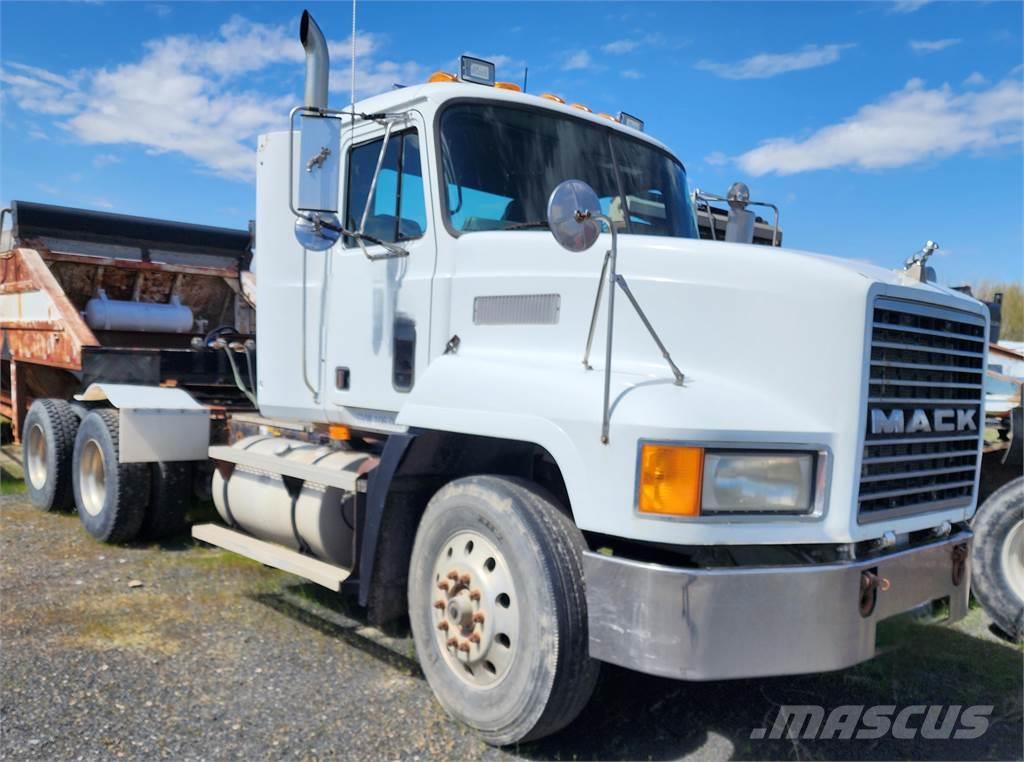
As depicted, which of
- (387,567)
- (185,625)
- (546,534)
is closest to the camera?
(546,534)

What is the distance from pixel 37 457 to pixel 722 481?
20.9ft

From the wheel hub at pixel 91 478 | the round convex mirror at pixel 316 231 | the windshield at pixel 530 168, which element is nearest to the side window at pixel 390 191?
the windshield at pixel 530 168

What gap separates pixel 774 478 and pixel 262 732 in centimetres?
219

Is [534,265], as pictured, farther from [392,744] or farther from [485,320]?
[392,744]

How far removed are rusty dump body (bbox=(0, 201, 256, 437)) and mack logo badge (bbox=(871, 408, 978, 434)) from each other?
474 centimetres

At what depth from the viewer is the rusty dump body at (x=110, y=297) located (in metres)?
6.82

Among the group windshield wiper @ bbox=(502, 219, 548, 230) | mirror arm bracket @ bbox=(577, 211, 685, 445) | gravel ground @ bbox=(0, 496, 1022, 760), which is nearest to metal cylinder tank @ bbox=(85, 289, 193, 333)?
gravel ground @ bbox=(0, 496, 1022, 760)

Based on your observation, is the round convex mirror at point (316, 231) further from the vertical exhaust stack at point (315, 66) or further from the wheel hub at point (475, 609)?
the wheel hub at point (475, 609)

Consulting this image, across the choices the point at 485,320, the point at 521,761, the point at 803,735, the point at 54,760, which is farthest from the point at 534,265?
the point at 54,760

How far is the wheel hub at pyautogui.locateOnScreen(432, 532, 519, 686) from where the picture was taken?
3270mm

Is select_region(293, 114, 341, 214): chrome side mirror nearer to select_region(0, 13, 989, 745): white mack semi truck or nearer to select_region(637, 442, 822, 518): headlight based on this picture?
select_region(0, 13, 989, 745): white mack semi truck

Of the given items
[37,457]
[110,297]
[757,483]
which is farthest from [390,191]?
[110,297]

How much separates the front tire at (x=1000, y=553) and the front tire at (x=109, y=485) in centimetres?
538

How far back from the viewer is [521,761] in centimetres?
328
